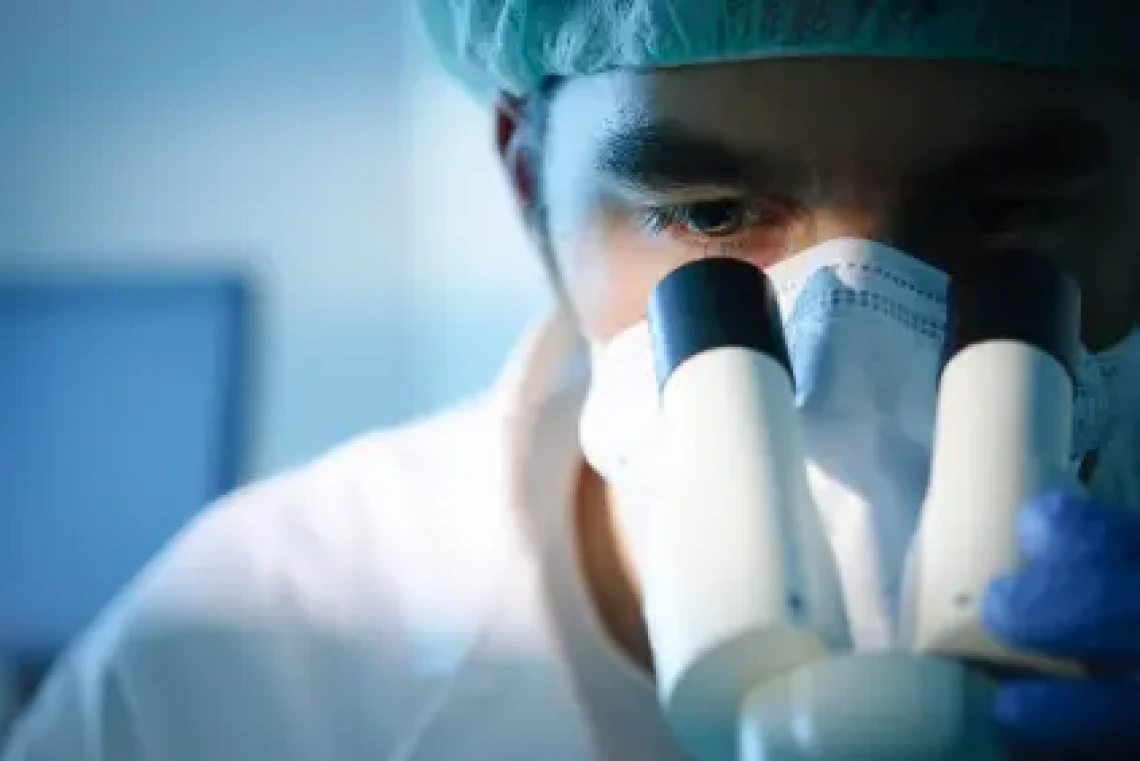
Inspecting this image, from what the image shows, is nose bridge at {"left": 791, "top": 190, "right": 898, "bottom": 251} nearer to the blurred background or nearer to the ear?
the ear

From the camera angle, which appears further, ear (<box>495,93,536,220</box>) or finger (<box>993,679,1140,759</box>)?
ear (<box>495,93,536,220</box>)

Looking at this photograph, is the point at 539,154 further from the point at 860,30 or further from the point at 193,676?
the point at 193,676

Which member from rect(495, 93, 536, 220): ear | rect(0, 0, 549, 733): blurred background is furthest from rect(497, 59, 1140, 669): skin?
rect(0, 0, 549, 733): blurred background

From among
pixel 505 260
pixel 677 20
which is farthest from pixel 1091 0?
pixel 505 260

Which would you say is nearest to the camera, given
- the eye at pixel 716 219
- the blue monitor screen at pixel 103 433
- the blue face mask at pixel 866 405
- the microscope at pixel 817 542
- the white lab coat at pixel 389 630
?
the microscope at pixel 817 542

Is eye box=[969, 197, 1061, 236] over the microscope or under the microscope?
over

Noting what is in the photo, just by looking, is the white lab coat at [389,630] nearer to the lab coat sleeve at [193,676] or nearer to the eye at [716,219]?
the lab coat sleeve at [193,676]

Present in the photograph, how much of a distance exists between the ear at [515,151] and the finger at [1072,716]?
500mm

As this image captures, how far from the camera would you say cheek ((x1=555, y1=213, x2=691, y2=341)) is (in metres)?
0.84

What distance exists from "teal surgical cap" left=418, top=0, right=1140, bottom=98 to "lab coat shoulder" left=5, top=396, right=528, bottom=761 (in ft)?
1.23

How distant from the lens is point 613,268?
2.79ft

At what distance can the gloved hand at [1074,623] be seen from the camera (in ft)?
1.71

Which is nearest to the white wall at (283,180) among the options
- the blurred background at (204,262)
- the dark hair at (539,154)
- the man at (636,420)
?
the blurred background at (204,262)

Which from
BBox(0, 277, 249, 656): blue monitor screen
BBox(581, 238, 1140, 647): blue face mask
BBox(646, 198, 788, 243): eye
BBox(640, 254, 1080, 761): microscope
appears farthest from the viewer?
BBox(0, 277, 249, 656): blue monitor screen
